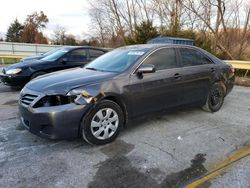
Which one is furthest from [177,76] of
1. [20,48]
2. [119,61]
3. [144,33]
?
[20,48]

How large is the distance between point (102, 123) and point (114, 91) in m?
0.51

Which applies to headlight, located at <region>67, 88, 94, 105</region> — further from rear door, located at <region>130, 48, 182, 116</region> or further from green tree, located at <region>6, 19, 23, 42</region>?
green tree, located at <region>6, 19, 23, 42</region>

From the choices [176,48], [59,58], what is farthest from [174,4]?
[176,48]

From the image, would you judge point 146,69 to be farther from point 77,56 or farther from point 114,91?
point 77,56

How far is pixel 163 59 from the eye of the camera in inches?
153

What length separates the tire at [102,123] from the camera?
9.75 ft

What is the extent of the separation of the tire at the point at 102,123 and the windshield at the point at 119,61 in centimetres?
68

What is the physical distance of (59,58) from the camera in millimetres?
6863

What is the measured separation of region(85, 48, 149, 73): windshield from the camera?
11.7 feet

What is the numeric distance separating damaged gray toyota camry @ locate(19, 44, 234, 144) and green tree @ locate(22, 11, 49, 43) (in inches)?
1645

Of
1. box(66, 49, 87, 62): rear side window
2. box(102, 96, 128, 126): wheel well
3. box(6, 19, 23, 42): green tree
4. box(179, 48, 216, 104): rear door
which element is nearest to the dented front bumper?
box(102, 96, 128, 126): wheel well

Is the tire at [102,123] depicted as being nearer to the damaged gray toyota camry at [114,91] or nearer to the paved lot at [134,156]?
the damaged gray toyota camry at [114,91]

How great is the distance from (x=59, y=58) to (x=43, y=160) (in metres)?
4.71

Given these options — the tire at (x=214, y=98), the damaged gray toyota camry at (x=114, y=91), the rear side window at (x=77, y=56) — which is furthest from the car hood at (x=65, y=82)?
the rear side window at (x=77, y=56)
